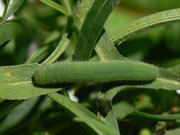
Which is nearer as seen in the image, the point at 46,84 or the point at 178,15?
the point at 46,84

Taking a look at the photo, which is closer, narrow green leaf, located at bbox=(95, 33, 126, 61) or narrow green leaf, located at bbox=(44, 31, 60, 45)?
narrow green leaf, located at bbox=(95, 33, 126, 61)

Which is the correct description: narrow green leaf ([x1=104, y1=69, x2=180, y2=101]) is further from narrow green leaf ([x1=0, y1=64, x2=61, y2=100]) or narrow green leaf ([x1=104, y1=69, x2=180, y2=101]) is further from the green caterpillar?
narrow green leaf ([x1=0, y1=64, x2=61, y2=100])

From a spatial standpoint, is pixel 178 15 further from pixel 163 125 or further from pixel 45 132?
pixel 45 132

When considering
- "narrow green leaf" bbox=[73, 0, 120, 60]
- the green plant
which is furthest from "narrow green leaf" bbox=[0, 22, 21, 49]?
"narrow green leaf" bbox=[73, 0, 120, 60]

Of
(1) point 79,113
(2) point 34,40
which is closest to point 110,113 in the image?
(1) point 79,113

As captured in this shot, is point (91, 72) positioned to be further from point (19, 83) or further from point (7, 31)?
point (7, 31)

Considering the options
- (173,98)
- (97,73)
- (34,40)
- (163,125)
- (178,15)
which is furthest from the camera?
(34,40)
